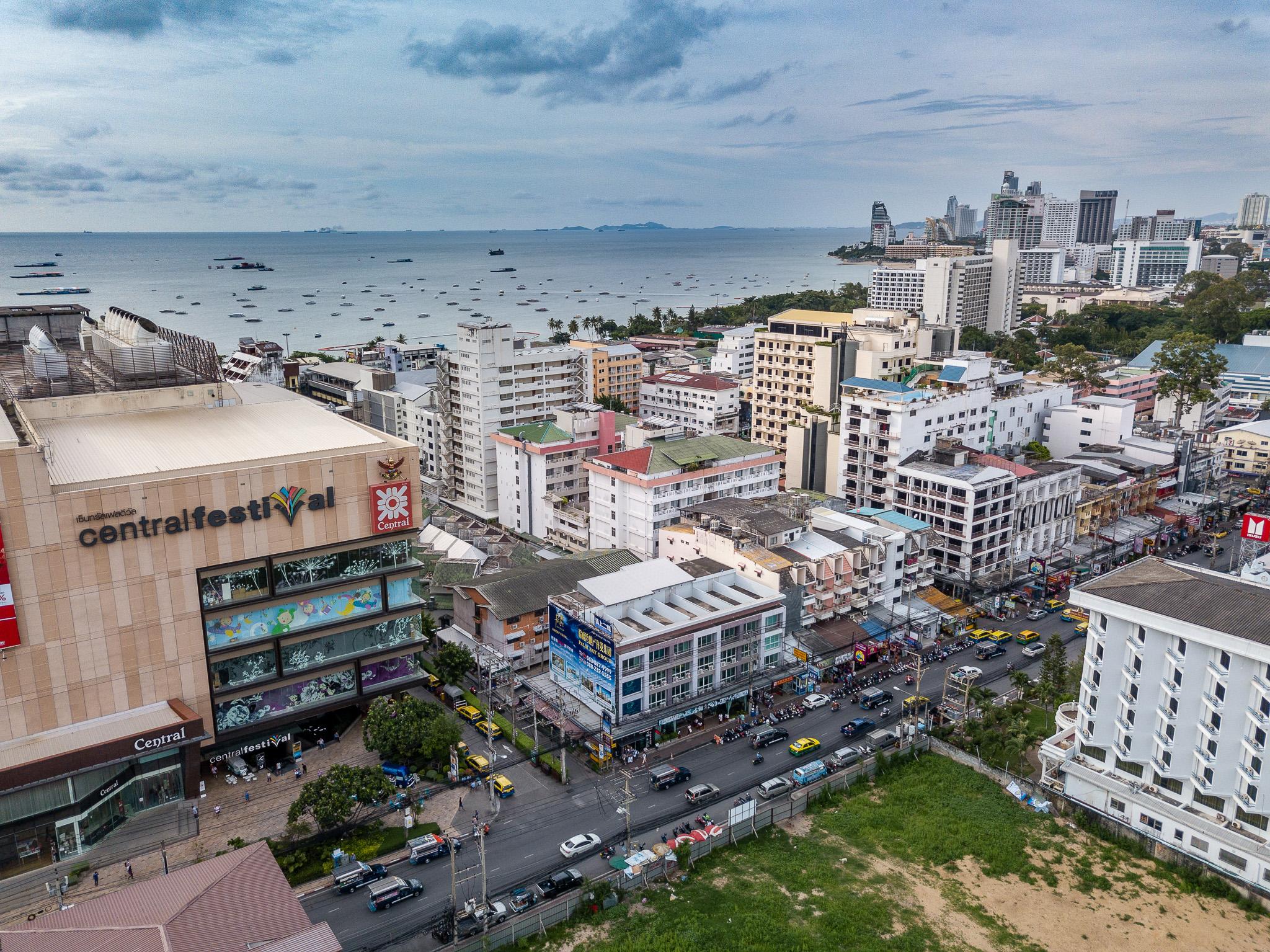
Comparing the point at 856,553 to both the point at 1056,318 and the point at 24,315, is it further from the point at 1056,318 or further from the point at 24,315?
the point at 1056,318

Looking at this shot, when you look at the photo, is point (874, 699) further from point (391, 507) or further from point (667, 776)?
point (391, 507)

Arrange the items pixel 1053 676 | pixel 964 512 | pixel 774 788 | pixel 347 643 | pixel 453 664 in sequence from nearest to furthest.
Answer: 1. pixel 774 788
2. pixel 347 643
3. pixel 1053 676
4. pixel 453 664
5. pixel 964 512

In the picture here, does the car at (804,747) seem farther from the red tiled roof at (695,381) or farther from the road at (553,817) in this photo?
the red tiled roof at (695,381)

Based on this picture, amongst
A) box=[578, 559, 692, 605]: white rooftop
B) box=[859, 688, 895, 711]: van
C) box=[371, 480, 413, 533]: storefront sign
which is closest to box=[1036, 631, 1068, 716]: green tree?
box=[859, 688, 895, 711]: van

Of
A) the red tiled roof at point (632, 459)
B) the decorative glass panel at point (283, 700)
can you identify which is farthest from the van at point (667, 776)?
the red tiled roof at point (632, 459)

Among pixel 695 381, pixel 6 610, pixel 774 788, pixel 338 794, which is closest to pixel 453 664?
pixel 338 794

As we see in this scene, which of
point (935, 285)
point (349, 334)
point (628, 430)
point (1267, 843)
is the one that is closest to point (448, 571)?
point (628, 430)
